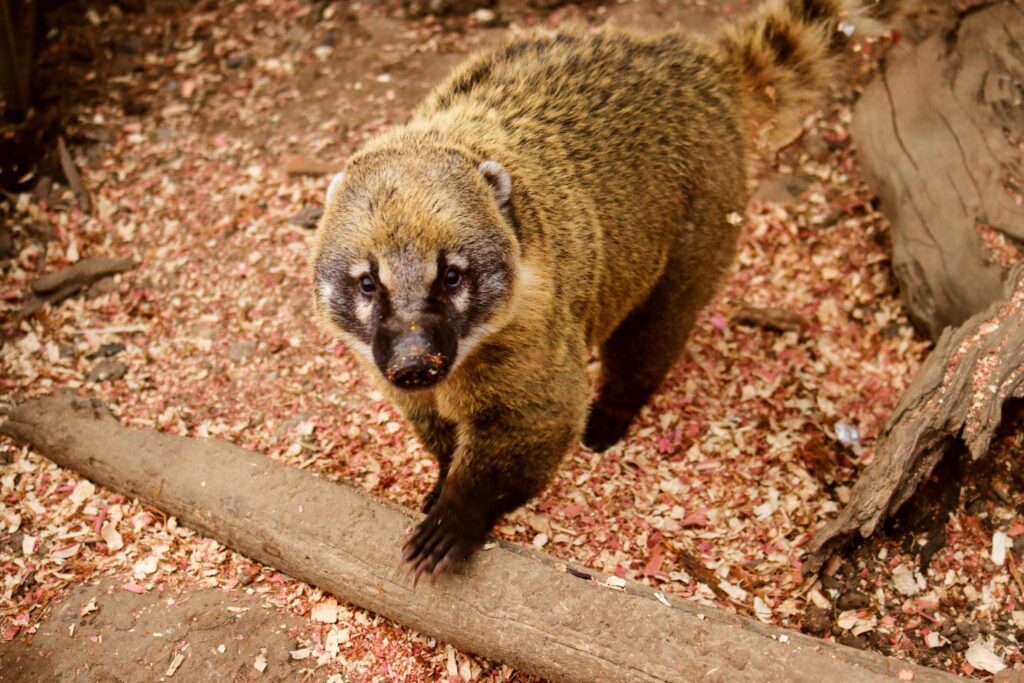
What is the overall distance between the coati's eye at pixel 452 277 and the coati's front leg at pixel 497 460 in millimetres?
461

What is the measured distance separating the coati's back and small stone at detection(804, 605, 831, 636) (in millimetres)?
1545

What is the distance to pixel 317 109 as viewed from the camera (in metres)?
6.28

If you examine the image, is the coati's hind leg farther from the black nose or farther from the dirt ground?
the black nose

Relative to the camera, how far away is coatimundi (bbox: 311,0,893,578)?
3.14m

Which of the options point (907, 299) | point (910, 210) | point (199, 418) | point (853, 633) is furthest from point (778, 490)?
point (199, 418)

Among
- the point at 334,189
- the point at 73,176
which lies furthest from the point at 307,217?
the point at 334,189

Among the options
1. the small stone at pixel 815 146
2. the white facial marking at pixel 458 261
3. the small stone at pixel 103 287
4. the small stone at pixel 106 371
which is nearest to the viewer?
the white facial marking at pixel 458 261

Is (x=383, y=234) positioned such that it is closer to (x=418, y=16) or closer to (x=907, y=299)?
(x=907, y=299)

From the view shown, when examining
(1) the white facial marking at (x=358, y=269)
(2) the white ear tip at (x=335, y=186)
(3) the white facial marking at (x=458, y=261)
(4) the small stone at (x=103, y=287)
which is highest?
(2) the white ear tip at (x=335, y=186)

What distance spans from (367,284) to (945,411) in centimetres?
241

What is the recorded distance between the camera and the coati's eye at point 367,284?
Answer: 3.15 meters

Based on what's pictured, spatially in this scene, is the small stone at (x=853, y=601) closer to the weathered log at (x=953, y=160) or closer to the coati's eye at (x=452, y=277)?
the weathered log at (x=953, y=160)

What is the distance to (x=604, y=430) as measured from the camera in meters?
4.72

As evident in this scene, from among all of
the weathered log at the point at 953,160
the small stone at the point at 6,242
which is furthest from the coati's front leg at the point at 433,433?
the small stone at the point at 6,242
